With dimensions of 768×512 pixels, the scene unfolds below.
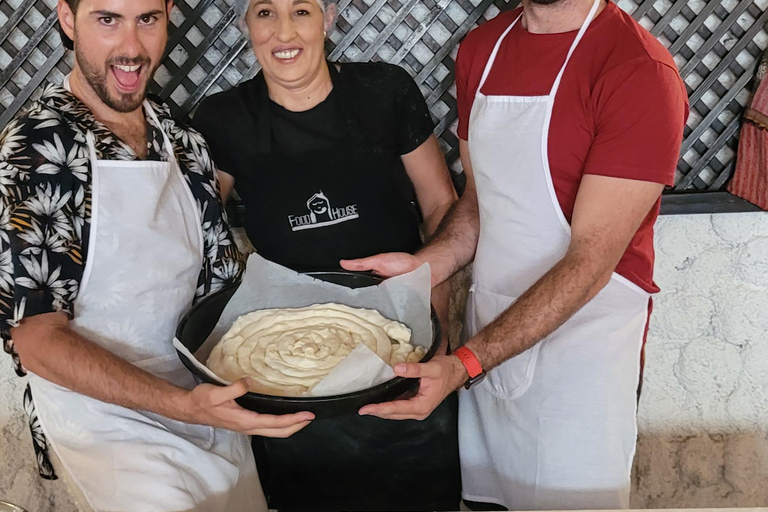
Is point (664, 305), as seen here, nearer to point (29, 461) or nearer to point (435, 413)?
point (435, 413)

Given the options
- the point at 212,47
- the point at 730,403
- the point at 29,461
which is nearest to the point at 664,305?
the point at 730,403

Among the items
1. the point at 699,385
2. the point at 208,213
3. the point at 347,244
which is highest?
the point at 208,213

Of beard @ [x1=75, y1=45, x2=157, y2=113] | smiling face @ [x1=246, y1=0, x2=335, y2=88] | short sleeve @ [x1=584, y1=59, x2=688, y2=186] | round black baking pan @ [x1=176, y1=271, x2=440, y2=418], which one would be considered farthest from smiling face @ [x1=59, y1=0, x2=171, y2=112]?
short sleeve @ [x1=584, y1=59, x2=688, y2=186]

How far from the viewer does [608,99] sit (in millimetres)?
1428

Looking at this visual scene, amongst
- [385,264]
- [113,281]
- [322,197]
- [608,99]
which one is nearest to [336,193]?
[322,197]

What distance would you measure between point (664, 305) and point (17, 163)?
1926 millimetres

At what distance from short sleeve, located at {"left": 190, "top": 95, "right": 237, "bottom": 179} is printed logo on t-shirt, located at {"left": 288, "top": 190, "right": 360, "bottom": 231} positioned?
0.23m

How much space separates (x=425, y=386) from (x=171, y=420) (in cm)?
60

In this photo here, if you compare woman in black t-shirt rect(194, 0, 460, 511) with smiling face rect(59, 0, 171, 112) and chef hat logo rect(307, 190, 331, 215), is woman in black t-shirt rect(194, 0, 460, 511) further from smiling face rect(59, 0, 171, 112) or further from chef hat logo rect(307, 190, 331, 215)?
smiling face rect(59, 0, 171, 112)

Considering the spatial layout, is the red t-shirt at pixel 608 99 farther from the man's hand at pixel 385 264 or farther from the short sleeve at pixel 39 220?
the short sleeve at pixel 39 220

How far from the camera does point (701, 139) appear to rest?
2201 mm

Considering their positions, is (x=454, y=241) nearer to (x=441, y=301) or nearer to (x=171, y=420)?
(x=441, y=301)

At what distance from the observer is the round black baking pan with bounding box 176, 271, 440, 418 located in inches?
45.6

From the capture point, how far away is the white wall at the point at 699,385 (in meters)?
2.21
